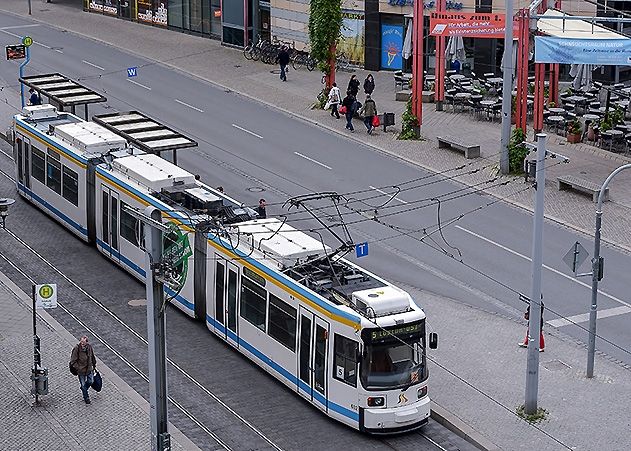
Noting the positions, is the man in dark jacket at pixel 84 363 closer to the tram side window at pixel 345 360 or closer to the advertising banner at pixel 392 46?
the tram side window at pixel 345 360

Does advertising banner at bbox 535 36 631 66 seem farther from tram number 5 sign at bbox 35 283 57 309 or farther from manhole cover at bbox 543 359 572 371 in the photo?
tram number 5 sign at bbox 35 283 57 309

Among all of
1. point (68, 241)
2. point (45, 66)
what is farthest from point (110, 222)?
point (45, 66)

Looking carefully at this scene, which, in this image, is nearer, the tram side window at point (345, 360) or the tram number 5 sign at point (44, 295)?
the tram side window at point (345, 360)

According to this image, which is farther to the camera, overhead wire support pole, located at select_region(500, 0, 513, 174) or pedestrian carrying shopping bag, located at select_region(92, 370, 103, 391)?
overhead wire support pole, located at select_region(500, 0, 513, 174)

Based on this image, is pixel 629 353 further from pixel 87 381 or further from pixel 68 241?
pixel 68 241

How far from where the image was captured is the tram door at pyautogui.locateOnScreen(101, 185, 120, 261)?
116 ft

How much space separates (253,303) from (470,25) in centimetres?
2365

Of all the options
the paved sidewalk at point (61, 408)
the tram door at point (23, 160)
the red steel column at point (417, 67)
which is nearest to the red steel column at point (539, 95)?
the red steel column at point (417, 67)

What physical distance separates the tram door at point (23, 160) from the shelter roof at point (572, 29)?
1776cm

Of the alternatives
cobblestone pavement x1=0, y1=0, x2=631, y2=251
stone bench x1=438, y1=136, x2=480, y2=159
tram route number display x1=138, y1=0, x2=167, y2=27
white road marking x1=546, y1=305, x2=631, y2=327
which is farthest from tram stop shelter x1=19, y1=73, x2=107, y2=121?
tram route number display x1=138, y1=0, x2=167, y2=27

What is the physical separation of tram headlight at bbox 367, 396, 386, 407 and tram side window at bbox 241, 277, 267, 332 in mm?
3627

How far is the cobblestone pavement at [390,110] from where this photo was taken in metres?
41.4

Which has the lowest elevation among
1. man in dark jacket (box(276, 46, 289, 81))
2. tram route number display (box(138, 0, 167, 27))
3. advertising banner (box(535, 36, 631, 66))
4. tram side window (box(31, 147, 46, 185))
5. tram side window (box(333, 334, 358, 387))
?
tram side window (box(333, 334, 358, 387))

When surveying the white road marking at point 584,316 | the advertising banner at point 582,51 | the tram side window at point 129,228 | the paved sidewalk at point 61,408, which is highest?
the advertising banner at point 582,51
